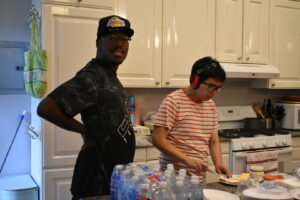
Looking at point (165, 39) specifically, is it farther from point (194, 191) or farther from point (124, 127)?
point (194, 191)

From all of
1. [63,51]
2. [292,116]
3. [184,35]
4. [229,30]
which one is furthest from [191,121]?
[292,116]

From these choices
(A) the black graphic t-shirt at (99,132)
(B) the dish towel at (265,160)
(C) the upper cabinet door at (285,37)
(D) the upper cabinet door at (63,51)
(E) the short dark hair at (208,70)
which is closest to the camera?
(A) the black graphic t-shirt at (99,132)

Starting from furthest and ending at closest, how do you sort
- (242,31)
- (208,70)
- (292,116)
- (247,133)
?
(292,116)
(242,31)
(247,133)
(208,70)

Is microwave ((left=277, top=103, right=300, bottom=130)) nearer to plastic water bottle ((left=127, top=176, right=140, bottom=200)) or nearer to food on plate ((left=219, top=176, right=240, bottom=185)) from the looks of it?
food on plate ((left=219, top=176, right=240, bottom=185))

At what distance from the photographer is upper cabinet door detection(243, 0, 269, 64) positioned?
323cm

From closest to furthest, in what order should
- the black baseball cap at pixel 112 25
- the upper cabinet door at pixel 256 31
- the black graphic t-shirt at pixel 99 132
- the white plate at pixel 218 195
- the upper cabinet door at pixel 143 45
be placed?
the white plate at pixel 218 195 → the black graphic t-shirt at pixel 99 132 → the black baseball cap at pixel 112 25 → the upper cabinet door at pixel 143 45 → the upper cabinet door at pixel 256 31

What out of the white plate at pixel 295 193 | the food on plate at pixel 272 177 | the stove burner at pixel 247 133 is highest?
the stove burner at pixel 247 133

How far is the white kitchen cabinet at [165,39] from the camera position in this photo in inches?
108

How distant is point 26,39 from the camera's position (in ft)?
9.70

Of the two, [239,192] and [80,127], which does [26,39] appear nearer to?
[80,127]

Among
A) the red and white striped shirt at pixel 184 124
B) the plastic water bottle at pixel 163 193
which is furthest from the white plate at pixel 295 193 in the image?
the plastic water bottle at pixel 163 193

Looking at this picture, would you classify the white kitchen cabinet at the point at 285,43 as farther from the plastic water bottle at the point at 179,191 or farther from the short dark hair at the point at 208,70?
the plastic water bottle at the point at 179,191

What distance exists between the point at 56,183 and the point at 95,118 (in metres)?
1.18

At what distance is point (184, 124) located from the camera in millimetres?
1663
